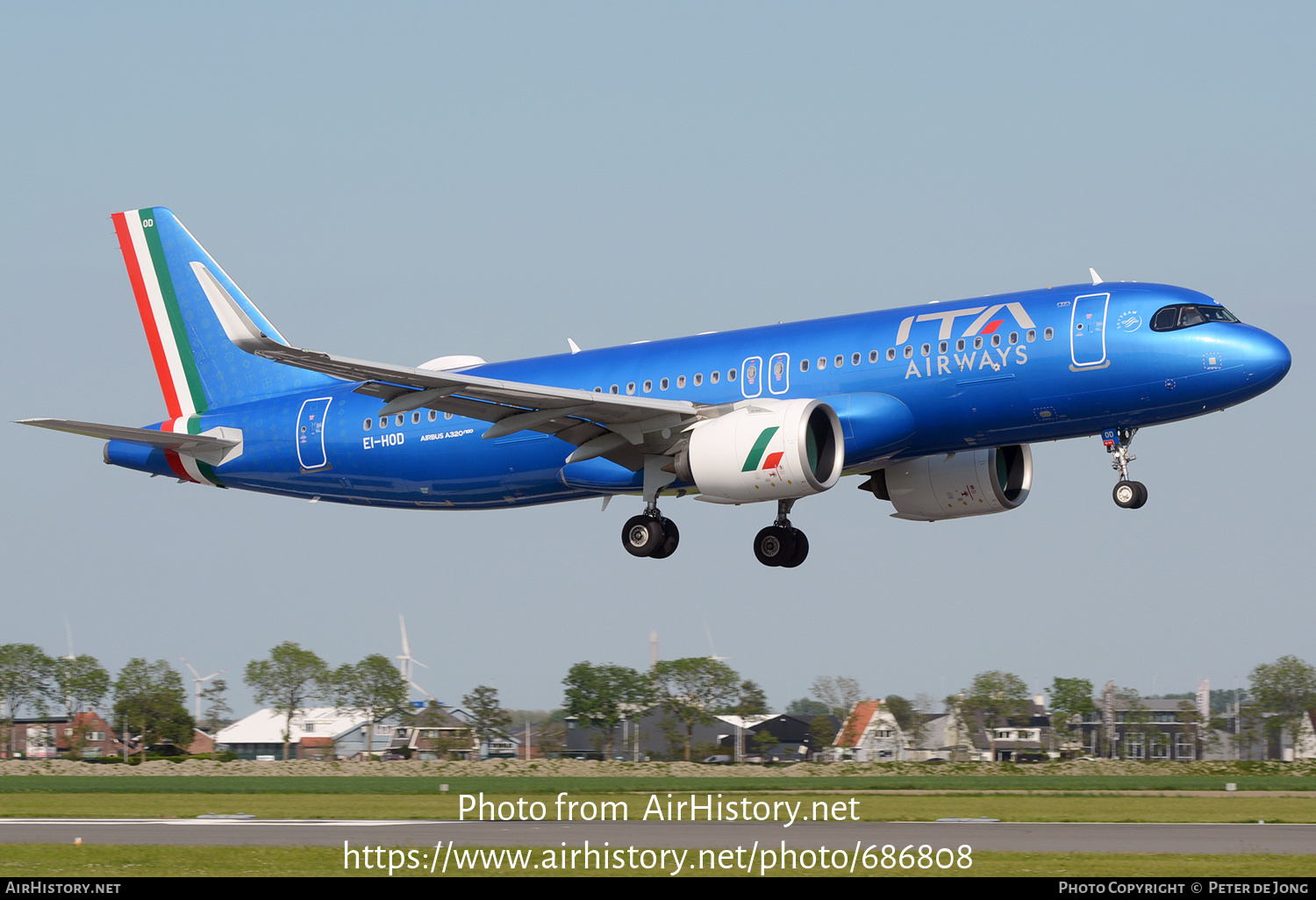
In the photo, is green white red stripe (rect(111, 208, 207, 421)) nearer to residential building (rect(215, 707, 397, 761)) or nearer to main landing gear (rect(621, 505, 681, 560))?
main landing gear (rect(621, 505, 681, 560))

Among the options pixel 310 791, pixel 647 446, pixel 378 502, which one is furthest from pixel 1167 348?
pixel 310 791

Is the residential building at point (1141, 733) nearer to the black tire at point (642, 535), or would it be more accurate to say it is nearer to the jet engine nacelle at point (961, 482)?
the jet engine nacelle at point (961, 482)

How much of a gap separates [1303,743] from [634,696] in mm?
45115

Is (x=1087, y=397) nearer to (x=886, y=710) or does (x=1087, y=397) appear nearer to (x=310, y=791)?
(x=310, y=791)

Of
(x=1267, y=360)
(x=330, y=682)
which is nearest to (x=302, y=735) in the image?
(x=330, y=682)

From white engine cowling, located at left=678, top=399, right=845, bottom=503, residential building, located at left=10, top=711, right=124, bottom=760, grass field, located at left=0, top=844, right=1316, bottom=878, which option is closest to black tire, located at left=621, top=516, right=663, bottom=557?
white engine cowling, located at left=678, top=399, right=845, bottom=503

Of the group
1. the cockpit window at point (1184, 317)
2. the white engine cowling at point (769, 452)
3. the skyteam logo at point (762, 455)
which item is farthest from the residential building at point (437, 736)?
the cockpit window at point (1184, 317)

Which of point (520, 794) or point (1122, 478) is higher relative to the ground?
point (1122, 478)

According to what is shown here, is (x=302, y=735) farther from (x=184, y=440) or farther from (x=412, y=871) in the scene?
(x=412, y=871)

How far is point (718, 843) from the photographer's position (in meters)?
25.4

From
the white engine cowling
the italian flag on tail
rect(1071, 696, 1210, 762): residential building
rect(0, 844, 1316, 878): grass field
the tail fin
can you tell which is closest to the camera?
rect(0, 844, 1316, 878): grass field

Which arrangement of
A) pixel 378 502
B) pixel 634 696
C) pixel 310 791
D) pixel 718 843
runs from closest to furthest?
pixel 718 843, pixel 378 502, pixel 310 791, pixel 634 696

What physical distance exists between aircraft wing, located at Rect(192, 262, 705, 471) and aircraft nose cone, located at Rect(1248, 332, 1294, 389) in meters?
12.0

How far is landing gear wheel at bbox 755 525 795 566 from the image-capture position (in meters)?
38.4
